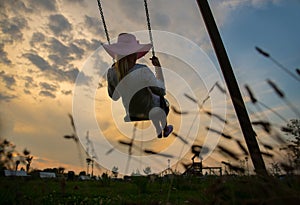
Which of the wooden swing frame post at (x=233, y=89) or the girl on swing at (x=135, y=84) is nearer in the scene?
the wooden swing frame post at (x=233, y=89)

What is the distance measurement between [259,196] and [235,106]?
1051mm

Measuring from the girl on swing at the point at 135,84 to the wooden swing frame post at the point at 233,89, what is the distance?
7.54 ft

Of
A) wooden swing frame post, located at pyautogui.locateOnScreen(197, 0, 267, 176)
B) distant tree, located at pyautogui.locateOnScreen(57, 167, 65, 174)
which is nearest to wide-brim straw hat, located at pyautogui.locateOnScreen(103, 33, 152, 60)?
wooden swing frame post, located at pyautogui.locateOnScreen(197, 0, 267, 176)

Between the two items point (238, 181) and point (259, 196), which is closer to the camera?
point (259, 196)

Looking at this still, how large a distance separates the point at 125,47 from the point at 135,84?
659mm

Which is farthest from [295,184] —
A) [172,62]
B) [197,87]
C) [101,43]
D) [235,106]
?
[101,43]

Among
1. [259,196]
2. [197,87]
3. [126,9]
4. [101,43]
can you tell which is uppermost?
[126,9]

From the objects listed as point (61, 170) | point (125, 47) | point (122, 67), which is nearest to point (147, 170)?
point (61, 170)

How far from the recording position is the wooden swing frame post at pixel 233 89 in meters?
2.81

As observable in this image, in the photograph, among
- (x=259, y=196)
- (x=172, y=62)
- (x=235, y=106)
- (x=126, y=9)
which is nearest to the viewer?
(x=259, y=196)

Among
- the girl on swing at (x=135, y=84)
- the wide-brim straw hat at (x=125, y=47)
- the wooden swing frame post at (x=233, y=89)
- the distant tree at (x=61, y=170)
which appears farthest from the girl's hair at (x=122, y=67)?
the distant tree at (x=61, y=170)

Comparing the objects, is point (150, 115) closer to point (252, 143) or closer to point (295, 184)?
point (252, 143)

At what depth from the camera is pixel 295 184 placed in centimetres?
243

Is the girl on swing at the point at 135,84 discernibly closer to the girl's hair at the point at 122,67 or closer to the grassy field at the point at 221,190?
the girl's hair at the point at 122,67
